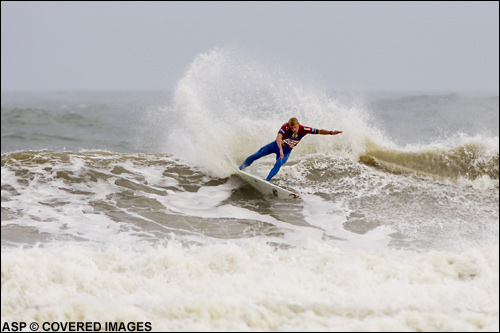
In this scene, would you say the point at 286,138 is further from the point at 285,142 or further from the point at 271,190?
the point at 271,190

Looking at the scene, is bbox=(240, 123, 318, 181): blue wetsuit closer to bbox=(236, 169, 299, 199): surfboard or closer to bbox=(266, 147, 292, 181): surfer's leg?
bbox=(266, 147, 292, 181): surfer's leg

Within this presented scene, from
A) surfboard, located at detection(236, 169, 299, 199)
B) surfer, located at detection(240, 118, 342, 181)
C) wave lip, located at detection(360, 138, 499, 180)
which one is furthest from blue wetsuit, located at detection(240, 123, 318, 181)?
wave lip, located at detection(360, 138, 499, 180)

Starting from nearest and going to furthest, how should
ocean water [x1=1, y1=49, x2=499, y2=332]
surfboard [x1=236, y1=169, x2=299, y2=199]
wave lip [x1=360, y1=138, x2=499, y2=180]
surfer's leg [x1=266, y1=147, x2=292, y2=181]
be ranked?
ocean water [x1=1, y1=49, x2=499, y2=332] → surfboard [x1=236, y1=169, x2=299, y2=199] → surfer's leg [x1=266, y1=147, x2=292, y2=181] → wave lip [x1=360, y1=138, x2=499, y2=180]

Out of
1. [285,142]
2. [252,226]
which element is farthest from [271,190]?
[252,226]

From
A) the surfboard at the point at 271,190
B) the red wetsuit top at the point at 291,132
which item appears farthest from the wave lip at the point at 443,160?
the surfboard at the point at 271,190

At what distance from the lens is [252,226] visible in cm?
759

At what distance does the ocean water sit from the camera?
182 inches

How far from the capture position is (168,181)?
32.9 feet

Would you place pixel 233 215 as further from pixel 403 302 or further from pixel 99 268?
pixel 403 302

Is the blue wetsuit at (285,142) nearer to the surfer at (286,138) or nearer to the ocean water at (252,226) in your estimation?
the surfer at (286,138)

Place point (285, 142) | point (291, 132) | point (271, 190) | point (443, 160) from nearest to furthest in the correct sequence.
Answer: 1. point (271, 190)
2. point (291, 132)
3. point (285, 142)
4. point (443, 160)

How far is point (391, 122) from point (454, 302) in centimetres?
2165

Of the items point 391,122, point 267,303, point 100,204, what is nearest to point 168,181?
point 100,204

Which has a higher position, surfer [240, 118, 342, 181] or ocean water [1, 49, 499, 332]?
surfer [240, 118, 342, 181]
